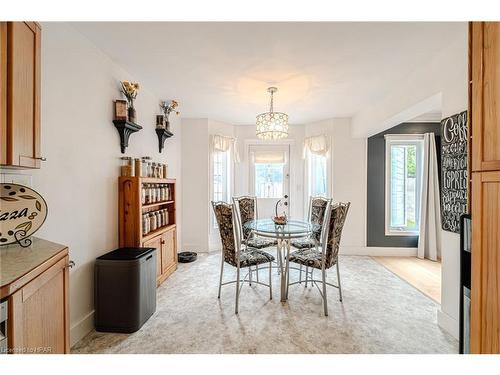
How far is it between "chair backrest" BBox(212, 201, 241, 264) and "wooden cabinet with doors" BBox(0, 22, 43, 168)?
149cm

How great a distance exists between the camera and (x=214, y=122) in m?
4.43

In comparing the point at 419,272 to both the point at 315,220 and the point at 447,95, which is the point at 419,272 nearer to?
the point at 315,220

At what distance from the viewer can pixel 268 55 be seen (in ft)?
6.89

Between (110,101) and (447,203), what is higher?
(110,101)

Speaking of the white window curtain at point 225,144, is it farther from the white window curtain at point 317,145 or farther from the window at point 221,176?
the white window curtain at point 317,145

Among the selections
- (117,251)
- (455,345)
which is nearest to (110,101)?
(117,251)

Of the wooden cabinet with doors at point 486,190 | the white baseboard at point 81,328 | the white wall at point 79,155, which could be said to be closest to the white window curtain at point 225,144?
the white wall at point 79,155

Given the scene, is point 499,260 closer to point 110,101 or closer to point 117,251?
point 117,251

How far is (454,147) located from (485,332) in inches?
57.8

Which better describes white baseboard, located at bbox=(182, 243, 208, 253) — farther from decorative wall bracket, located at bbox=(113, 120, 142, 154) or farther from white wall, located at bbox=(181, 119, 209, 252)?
decorative wall bracket, located at bbox=(113, 120, 142, 154)

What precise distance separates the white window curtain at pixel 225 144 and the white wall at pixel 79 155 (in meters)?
2.05

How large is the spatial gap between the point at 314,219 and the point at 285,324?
1.63 metres
